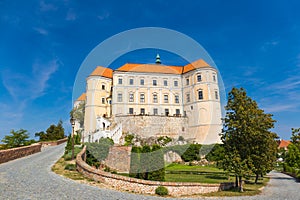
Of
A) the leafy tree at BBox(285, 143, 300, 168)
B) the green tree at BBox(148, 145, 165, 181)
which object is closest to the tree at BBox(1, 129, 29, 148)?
the green tree at BBox(148, 145, 165, 181)

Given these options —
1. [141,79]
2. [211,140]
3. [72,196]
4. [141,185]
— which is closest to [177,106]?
[141,79]

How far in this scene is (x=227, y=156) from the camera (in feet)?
38.8

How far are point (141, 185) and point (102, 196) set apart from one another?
2426mm

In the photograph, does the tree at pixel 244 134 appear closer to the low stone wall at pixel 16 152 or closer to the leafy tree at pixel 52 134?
the low stone wall at pixel 16 152

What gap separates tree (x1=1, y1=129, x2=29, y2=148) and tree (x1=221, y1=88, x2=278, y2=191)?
69.1ft

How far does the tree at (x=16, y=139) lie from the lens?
849 inches

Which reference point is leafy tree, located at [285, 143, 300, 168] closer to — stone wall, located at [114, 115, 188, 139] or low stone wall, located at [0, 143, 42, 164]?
stone wall, located at [114, 115, 188, 139]

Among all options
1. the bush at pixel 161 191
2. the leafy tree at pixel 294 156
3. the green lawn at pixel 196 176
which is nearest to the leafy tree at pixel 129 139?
the green lawn at pixel 196 176

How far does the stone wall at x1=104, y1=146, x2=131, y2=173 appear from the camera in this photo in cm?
1609

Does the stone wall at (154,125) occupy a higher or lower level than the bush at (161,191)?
higher

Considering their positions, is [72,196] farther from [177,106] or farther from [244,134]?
[177,106]

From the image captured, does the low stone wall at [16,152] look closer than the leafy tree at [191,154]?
Yes

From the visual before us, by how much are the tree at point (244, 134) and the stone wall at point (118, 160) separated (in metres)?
7.85

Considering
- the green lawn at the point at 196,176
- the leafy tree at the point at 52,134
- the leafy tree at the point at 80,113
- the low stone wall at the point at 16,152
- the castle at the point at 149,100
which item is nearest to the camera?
the green lawn at the point at 196,176
